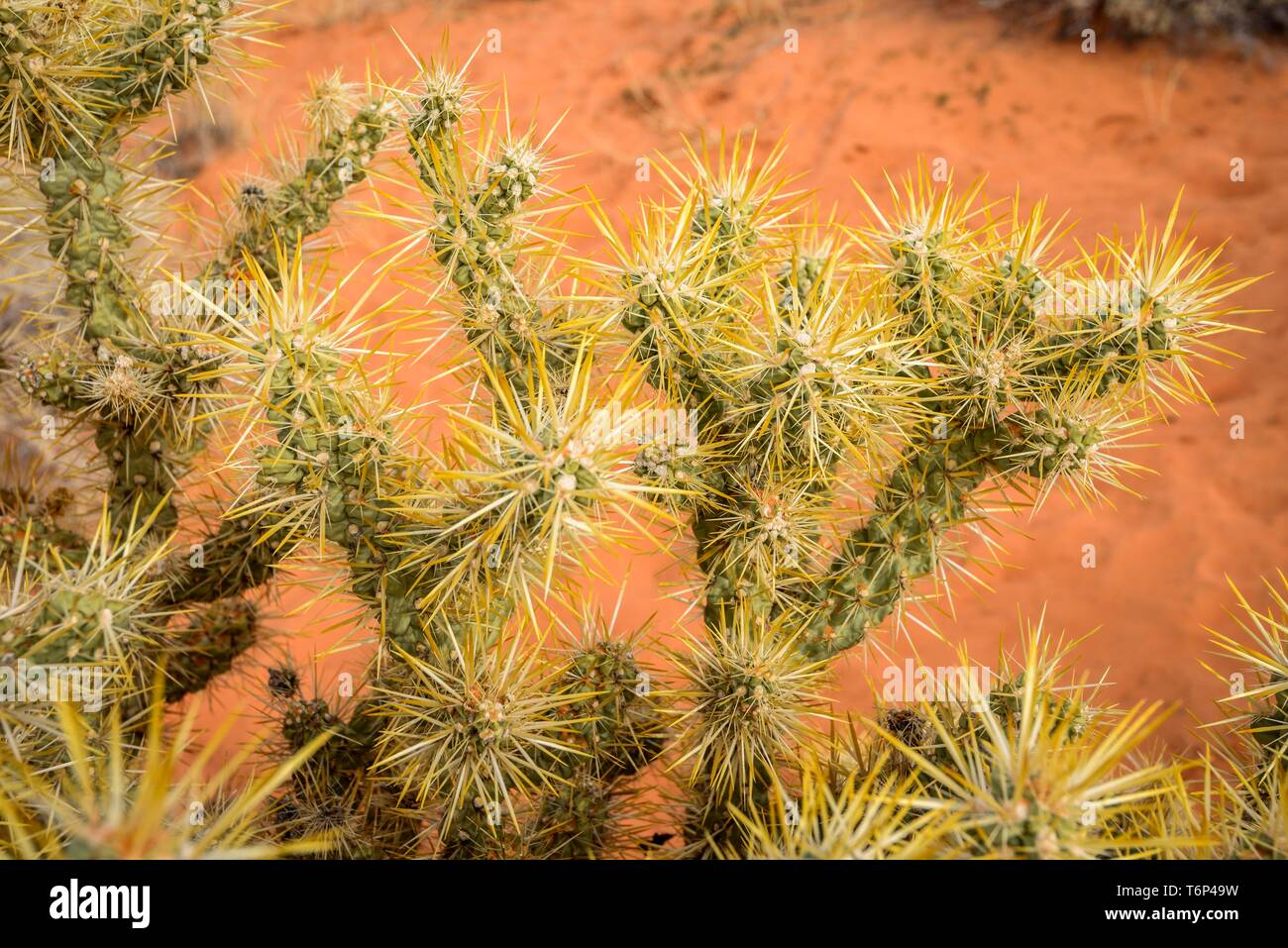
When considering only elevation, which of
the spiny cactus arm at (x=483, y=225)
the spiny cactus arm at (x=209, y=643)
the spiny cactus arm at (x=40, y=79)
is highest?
the spiny cactus arm at (x=40, y=79)

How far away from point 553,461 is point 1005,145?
20.1ft

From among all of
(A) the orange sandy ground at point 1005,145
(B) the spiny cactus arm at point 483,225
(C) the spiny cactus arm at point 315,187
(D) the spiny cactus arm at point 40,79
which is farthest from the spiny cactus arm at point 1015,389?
(D) the spiny cactus arm at point 40,79

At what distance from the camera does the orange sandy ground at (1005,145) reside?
412cm

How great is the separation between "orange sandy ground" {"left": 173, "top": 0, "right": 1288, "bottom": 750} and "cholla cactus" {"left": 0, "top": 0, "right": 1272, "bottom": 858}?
18.5 inches

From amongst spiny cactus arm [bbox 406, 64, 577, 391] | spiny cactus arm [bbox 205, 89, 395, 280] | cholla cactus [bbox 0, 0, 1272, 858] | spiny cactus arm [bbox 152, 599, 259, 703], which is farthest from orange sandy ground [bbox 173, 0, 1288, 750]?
spiny cactus arm [bbox 152, 599, 259, 703]

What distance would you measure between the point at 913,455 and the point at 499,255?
1.03 m

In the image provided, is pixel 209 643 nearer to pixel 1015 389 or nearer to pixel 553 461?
pixel 553 461

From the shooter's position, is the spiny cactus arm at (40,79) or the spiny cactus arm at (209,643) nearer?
the spiny cactus arm at (40,79)

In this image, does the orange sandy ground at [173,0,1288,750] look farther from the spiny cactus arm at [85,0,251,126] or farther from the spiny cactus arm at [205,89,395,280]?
the spiny cactus arm at [85,0,251,126]

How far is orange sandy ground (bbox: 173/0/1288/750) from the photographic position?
4.12m

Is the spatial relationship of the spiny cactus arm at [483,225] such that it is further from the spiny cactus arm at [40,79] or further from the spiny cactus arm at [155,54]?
the spiny cactus arm at [40,79]

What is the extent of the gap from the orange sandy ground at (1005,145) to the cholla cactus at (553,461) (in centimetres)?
Result: 47

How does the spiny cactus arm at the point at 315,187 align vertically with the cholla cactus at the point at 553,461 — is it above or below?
above

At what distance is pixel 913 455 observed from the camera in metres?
2.15
